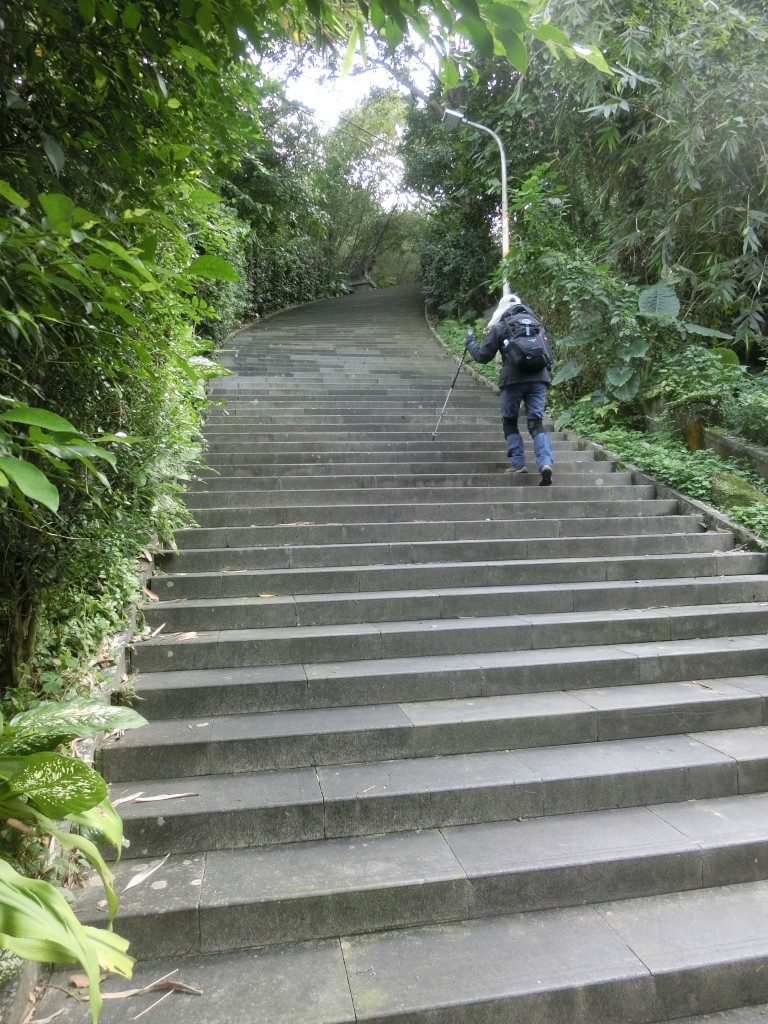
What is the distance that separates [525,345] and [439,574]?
2494mm

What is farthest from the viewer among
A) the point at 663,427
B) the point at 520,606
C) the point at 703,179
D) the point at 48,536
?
the point at 703,179

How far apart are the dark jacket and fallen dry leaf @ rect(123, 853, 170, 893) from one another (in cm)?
473

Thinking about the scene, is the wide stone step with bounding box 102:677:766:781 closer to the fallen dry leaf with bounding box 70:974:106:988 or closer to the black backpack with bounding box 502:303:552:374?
the fallen dry leaf with bounding box 70:974:106:988

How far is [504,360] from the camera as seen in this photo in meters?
6.02

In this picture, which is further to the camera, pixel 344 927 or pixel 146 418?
pixel 146 418

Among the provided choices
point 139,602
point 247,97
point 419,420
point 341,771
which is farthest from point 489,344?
point 341,771

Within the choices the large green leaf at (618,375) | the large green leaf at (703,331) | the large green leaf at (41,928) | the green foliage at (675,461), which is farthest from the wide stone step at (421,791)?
the large green leaf at (703,331)

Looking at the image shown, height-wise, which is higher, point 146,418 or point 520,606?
point 146,418

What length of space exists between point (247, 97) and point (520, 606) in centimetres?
310

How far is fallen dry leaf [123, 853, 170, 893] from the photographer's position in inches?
88.8

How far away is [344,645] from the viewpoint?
355 cm

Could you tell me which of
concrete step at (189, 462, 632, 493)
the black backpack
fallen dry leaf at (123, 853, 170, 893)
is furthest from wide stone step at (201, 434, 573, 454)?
fallen dry leaf at (123, 853, 170, 893)

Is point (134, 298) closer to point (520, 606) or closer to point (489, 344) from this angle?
point (520, 606)

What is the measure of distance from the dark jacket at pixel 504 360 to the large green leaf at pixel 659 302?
2.25m
